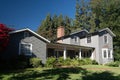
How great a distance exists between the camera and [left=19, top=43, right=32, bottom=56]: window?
81.7 feet

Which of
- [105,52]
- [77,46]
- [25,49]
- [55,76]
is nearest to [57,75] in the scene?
[55,76]

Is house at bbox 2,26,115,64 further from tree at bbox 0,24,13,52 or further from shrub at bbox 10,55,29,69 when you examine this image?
tree at bbox 0,24,13,52

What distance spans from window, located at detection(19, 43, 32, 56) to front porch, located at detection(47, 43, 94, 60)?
715 cm

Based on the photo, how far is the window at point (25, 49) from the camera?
2491 cm

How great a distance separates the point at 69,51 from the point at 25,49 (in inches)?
563

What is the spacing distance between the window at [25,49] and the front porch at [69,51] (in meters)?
7.15

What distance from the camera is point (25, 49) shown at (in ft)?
83.0

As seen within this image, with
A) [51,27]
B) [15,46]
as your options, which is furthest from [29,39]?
[51,27]

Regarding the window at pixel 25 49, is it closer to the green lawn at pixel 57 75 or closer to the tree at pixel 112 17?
the green lawn at pixel 57 75

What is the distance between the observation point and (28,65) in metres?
24.5

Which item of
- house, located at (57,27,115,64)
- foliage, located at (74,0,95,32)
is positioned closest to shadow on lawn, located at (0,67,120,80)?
house, located at (57,27,115,64)

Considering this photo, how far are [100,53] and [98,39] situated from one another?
279cm

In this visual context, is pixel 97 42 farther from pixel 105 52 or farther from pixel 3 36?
pixel 3 36

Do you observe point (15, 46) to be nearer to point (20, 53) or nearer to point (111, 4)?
point (20, 53)
